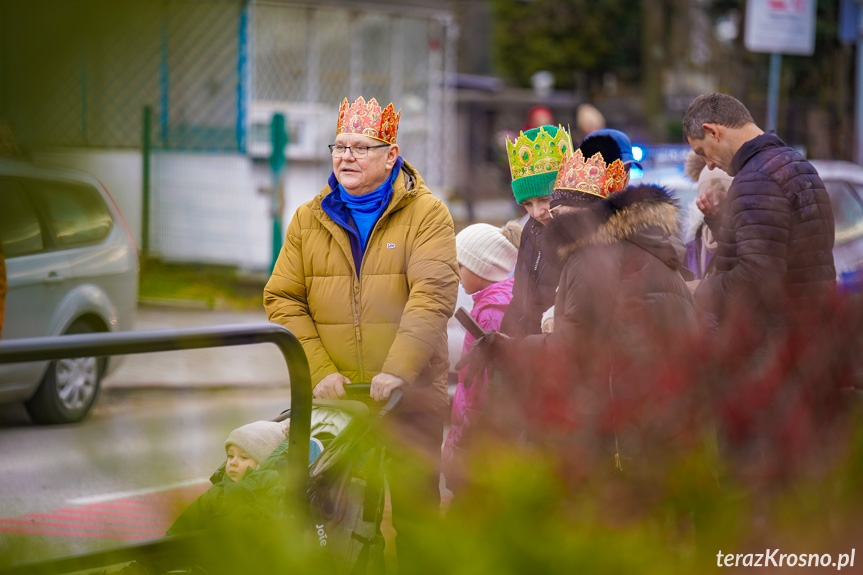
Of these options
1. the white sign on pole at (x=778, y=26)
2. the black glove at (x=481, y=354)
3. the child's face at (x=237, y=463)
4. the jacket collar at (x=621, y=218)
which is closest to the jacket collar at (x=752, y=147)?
the jacket collar at (x=621, y=218)

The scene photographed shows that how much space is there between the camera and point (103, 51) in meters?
0.90

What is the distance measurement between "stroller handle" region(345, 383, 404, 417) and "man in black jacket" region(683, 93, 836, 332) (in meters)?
0.91

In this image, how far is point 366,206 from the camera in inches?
123

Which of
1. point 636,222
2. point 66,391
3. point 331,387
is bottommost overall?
point 66,391

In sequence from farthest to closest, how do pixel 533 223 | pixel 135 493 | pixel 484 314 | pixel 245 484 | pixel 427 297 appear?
pixel 484 314 < pixel 533 223 < pixel 427 297 < pixel 245 484 < pixel 135 493

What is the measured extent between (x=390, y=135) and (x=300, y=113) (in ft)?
34.7

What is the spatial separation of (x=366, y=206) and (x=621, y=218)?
77cm

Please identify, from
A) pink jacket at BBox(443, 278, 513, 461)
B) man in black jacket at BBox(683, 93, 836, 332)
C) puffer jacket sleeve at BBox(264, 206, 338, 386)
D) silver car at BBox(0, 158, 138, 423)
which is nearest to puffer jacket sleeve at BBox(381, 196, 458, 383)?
puffer jacket sleeve at BBox(264, 206, 338, 386)

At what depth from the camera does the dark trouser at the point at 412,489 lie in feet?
3.64

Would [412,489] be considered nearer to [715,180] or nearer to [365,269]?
[365,269]

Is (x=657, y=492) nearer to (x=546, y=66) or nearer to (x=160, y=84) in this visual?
(x=160, y=84)

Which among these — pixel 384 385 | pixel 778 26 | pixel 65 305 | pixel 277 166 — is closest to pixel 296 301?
pixel 384 385

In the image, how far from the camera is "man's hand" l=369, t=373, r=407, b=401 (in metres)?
2.79

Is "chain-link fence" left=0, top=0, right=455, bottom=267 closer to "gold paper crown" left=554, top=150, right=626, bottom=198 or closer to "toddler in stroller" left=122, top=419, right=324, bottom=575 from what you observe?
"toddler in stroller" left=122, top=419, right=324, bottom=575
